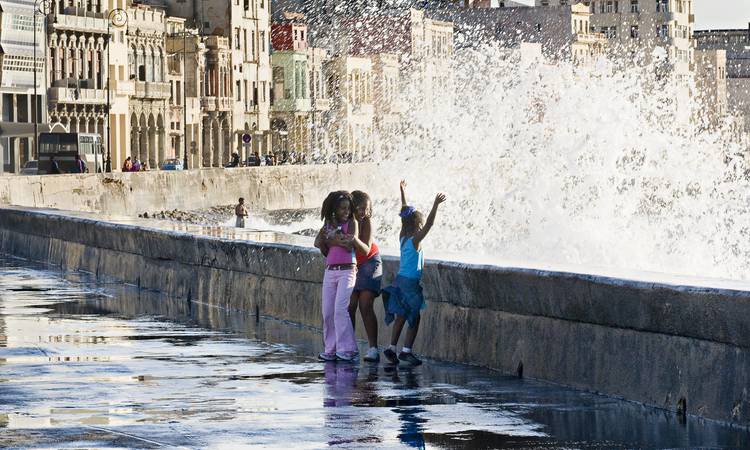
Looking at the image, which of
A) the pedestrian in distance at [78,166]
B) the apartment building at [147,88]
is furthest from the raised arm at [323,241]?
the apartment building at [147,88]

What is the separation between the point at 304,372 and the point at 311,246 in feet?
11.1

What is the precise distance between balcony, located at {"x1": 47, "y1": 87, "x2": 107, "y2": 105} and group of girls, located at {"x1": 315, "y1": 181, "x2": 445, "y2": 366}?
83285mm

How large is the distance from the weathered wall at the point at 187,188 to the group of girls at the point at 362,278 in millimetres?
31291

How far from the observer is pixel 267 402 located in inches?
456

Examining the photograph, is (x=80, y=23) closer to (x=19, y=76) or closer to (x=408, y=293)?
(x=19, y=76)

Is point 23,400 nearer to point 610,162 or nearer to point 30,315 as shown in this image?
point 30,315

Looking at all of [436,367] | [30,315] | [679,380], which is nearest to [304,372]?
[436,367]

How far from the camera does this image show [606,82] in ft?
184

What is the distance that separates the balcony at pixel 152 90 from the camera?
106500 millimetres

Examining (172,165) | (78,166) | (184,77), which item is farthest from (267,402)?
(184,77)

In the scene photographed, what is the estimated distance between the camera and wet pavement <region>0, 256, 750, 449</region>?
33.2 feet

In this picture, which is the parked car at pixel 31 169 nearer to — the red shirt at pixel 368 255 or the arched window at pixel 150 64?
the arched window at pixel 150 64

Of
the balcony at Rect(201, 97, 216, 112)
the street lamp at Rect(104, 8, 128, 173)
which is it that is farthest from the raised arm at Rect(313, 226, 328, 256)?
the balcony at Rect(201, 97, 216, 112)

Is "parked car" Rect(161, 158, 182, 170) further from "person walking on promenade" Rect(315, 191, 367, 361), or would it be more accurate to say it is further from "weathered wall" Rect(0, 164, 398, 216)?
"person walking on promenade" Rect(315, 191, 367, 361)
